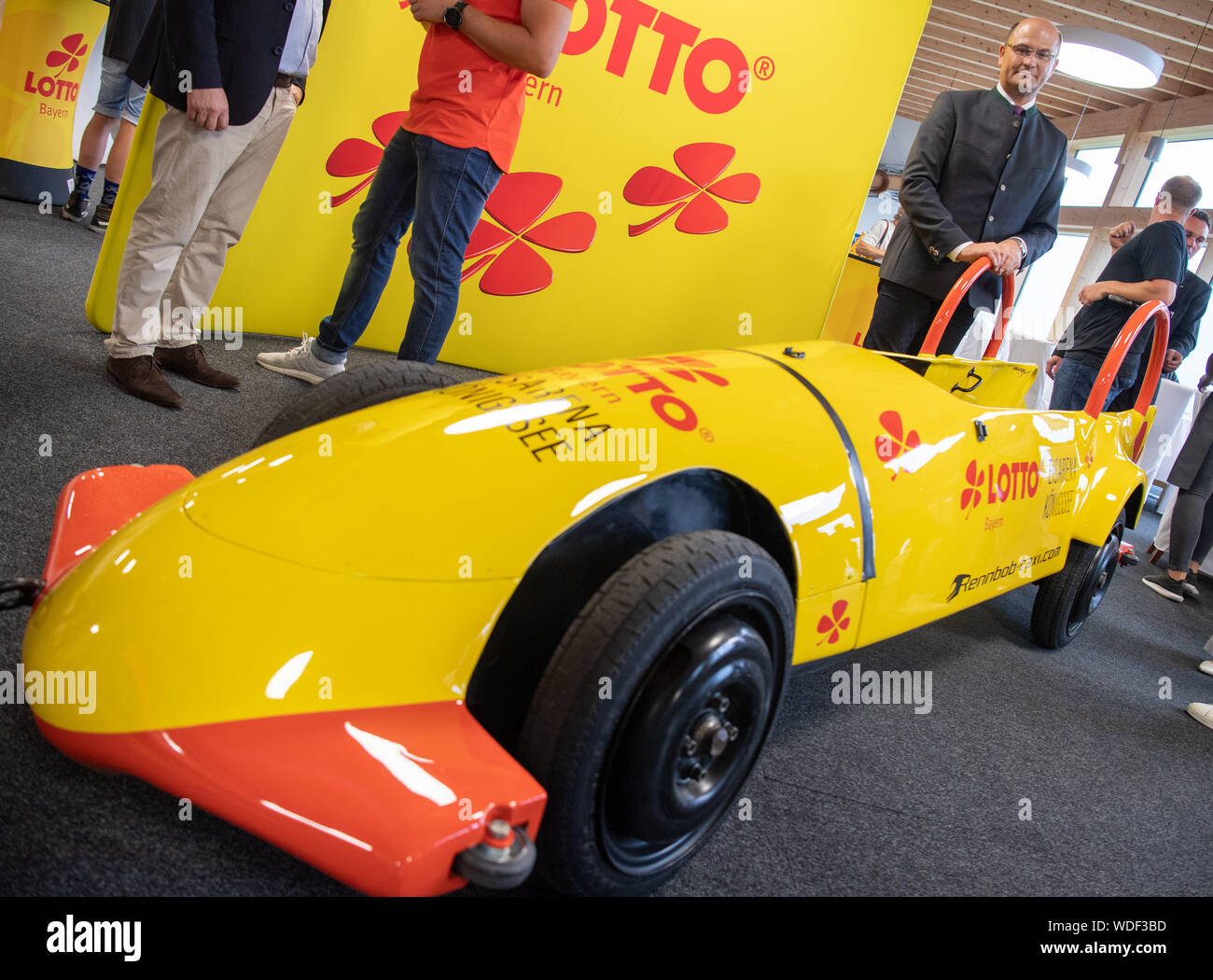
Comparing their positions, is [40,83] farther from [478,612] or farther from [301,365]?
[478,612]

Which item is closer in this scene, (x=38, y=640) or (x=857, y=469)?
(x=38, y=640)

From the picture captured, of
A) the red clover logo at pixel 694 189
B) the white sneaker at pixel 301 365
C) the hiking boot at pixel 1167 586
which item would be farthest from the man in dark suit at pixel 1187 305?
the white sneaker at pixel 301 365

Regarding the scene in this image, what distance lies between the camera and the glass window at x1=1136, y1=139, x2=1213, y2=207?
9.31 meters

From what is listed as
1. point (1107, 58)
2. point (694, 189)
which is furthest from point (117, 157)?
point (1107, 58)

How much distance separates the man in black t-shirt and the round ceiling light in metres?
1.42


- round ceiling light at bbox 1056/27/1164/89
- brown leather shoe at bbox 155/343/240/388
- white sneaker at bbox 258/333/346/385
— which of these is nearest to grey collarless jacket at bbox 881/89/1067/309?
white sneaker at bbox 258/333/346/385

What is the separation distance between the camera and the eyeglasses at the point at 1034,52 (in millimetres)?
2732

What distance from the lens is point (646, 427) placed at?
1.35 meters

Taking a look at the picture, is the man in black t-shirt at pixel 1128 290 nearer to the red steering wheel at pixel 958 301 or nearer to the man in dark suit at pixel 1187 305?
the man in dark suit at pixel 1187 305

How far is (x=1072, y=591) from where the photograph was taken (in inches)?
102
